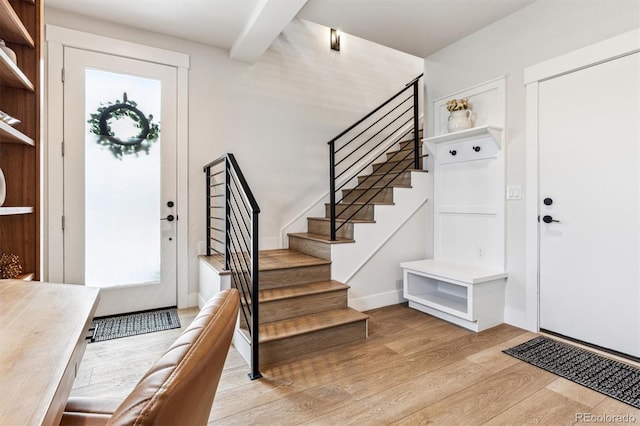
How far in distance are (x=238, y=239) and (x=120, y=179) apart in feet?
4.18

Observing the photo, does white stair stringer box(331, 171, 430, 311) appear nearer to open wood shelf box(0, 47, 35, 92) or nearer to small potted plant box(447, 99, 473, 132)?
small potted plant box(447, 99, 473, 132)

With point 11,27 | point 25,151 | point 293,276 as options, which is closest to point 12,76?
point 11,27

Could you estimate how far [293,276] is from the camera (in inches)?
110

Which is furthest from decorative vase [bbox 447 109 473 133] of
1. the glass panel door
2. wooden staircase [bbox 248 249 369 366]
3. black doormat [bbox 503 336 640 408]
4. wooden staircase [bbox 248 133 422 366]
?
the glass panel door

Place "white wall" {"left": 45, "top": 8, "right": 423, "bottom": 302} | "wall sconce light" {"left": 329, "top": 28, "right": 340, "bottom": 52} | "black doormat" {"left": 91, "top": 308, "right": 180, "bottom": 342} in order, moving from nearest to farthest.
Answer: "black doormat" {"left": 91, "top": 308, "right": 180, "bottom": 342}
"white wall" {"left": 45, "top": 8, "right": 423, "bottom": 302}
"wall sconce light" {"left": 329, "top": 28, "right": 340, "bottom": 52}

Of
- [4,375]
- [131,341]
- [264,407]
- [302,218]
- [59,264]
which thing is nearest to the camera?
[4,375]

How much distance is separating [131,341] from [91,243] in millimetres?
997

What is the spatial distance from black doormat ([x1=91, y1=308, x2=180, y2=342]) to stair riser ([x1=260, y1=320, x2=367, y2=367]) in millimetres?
1050

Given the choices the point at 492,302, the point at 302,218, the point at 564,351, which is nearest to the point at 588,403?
the point at 564,351

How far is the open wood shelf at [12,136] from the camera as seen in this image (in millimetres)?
1608

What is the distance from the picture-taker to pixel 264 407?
68.2 inches

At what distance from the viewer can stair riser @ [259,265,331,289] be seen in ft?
8.80

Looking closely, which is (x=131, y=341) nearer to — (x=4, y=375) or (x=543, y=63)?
(x=4, y=375)

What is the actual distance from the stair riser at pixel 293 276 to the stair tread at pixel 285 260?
0.03 m
